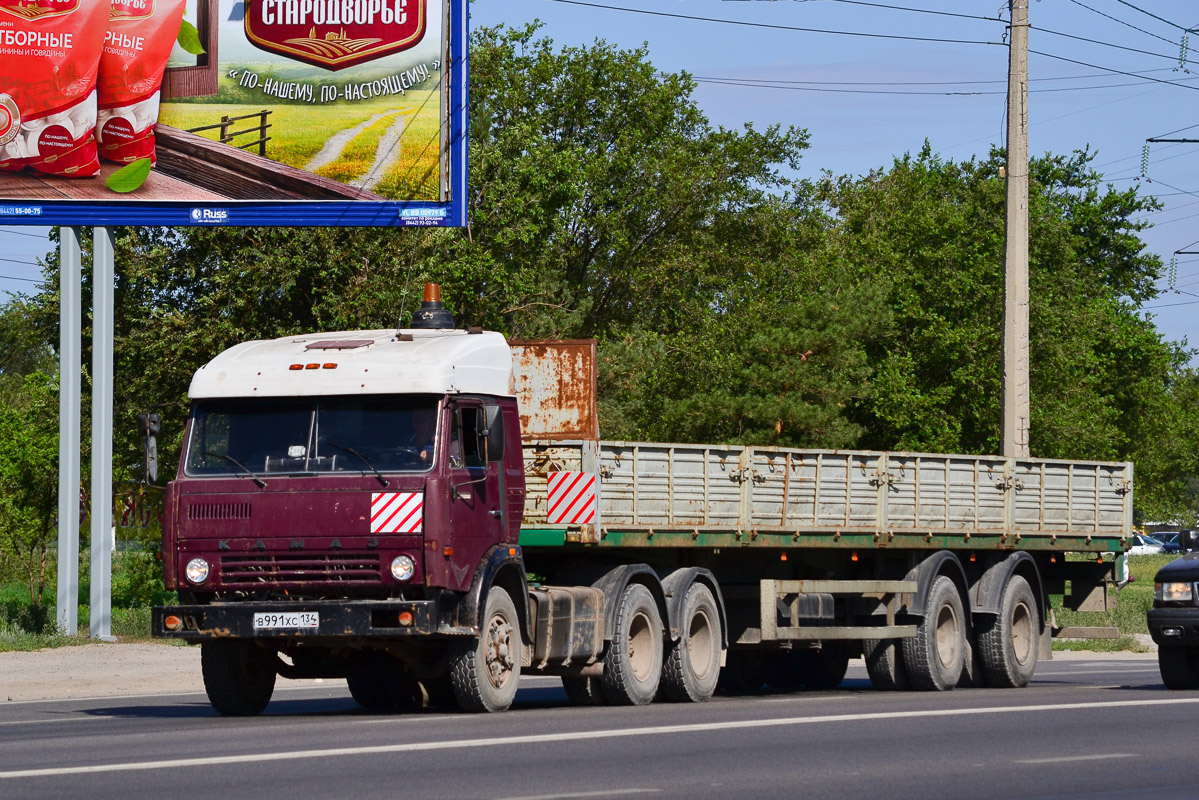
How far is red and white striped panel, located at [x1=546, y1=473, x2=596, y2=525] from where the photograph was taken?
15.2m

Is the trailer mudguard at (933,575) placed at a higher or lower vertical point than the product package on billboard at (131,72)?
lower

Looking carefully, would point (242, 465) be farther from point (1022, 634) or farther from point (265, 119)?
point (265, 119)

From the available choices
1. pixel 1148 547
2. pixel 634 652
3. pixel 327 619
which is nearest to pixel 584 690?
pixel 634 652

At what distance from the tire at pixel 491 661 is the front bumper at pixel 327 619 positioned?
0.45 m

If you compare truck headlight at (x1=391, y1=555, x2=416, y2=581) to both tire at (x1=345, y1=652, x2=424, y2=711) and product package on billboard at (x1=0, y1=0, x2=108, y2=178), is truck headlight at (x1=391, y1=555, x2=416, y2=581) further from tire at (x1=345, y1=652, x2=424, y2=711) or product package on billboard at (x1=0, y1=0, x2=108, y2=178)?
product package on billboard at (x1=0, y1=0, x2=108, y2=178)

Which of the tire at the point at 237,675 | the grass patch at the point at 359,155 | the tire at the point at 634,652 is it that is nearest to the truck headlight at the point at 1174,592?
the tire at the point at 634,652

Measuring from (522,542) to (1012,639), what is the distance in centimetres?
752

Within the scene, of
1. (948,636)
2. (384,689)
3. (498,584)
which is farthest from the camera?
(948,636)

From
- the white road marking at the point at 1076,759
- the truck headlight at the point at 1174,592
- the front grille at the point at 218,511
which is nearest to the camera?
the white road marking at the point at 1076,759

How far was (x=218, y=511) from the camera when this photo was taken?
13.5 m

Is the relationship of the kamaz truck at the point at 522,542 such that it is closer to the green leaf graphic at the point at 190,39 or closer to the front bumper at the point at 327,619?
the front bumper at the point at 327,619

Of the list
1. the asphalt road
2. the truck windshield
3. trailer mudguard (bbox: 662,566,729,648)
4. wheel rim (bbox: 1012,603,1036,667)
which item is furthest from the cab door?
wheel rim (bbox: 1012,603,1036,667)

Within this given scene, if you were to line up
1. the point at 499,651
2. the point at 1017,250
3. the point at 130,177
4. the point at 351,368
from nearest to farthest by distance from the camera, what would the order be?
the point at 351,368
the point at 499,651
the point at 130,177
the point at 1017,250

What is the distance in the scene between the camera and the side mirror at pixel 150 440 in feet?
44.9
